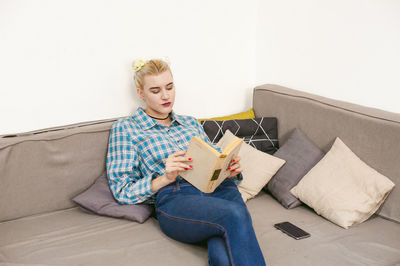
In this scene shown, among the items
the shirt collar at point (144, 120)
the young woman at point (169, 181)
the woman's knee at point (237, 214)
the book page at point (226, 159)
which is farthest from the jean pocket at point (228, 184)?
the shirt collar at point (144, 120)

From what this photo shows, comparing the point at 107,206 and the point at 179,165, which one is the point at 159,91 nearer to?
the point at 179,165

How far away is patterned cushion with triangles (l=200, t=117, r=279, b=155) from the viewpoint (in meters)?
2.30

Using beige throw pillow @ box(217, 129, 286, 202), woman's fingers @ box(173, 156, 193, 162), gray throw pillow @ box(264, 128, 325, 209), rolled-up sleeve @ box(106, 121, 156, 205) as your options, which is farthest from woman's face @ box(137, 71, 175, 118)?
gray throw pillow @ box(264, 128, 325, 209)

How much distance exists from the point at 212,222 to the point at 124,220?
0.57 meters

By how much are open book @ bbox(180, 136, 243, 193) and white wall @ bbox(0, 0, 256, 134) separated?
0.84 m

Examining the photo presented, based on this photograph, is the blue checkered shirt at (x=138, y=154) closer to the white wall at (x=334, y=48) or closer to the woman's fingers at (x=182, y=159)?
the woman's fingers at (x=182, y=159)

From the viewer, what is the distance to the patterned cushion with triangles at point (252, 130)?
230 centimetres

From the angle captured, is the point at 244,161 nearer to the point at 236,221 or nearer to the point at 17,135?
the point at 236,221

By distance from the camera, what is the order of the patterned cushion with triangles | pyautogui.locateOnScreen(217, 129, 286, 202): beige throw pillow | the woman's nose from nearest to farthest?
the woman's nose < pyautogui.locateOnScreen(217, 129, 286, 202): beige throw pillow < the patterned cushion with triangles

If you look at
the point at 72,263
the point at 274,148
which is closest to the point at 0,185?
the point at 72,263

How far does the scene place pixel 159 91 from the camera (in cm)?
199

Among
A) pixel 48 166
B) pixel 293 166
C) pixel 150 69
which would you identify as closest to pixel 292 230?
pixel 293 166

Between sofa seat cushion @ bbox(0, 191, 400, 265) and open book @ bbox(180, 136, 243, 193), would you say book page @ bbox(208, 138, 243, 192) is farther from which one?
sofa seat cushion @ bbox(0, 191, 400, 265)

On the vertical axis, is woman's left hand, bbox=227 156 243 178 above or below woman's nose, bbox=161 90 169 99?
below
